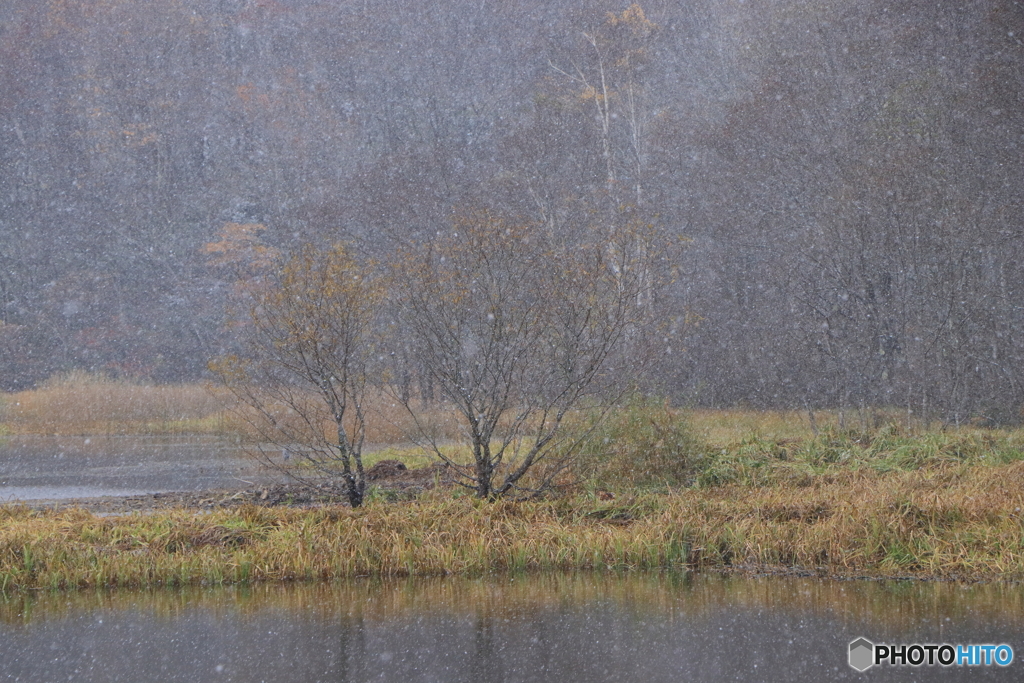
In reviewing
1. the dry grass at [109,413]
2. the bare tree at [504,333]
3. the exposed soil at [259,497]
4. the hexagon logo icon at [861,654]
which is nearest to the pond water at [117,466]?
the exposed soil at [259,497]

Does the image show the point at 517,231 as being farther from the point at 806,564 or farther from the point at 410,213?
the point at 410,213

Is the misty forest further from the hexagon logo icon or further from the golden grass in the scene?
the hexagon logo icon

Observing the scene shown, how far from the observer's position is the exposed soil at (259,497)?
1188 centimetres

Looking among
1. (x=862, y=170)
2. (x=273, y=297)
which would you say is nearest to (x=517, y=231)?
(x=273, y=297)

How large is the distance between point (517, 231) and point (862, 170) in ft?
46.1

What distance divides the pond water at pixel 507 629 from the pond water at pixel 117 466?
4953 mm

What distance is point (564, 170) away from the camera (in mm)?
35156

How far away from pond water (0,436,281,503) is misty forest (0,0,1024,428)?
2.80 metres

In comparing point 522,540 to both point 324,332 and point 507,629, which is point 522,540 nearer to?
point 507,629

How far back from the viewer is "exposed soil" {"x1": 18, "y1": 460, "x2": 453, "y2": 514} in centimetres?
1188

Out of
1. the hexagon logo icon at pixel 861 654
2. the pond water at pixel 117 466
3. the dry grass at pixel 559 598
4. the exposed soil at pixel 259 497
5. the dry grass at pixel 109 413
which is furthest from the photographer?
the dry grass at pixel 109 413

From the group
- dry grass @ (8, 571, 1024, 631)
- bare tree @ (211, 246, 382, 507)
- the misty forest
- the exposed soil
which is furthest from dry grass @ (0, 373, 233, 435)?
dry grass @ (8, 571, 1024, 631)

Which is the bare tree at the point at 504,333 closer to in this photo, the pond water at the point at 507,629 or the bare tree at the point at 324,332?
the bare tree at the point at 324,332

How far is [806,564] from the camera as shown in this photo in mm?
9281
